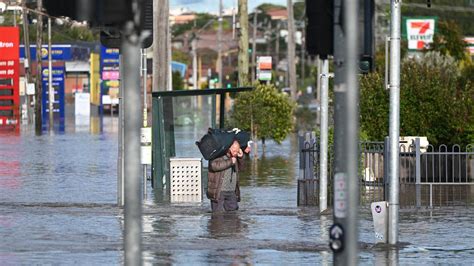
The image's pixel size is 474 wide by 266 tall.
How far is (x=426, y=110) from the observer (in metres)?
30.9

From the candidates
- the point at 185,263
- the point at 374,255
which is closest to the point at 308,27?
the point at 185,263

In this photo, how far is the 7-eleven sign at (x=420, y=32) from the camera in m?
63.7

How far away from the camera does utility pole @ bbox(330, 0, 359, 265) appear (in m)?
9.13

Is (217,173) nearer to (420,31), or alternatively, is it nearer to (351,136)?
(351,136)

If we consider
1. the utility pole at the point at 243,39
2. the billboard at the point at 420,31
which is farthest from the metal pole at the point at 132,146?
the billboard at the point at 420,31

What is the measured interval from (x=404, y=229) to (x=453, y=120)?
446 inches

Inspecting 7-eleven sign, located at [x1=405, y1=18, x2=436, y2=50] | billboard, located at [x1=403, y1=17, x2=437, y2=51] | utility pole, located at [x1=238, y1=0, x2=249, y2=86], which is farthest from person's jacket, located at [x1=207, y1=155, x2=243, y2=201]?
7-eleven sign, located at [x1=405, y1=18, x2=436, y2=50]

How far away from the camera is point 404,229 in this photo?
19.7 meters

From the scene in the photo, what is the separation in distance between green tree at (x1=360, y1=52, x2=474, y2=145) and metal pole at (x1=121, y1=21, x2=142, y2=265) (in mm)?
22325

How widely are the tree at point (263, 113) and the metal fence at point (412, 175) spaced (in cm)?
1230

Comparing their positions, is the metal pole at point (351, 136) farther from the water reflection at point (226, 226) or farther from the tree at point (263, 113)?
the tree at point (263, 113)

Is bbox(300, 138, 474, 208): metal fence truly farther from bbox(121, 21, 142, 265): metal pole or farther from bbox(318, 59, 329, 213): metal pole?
bbox(121, 21, 142, 265): metal pole

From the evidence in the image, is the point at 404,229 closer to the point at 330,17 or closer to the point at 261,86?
the point at 330,17

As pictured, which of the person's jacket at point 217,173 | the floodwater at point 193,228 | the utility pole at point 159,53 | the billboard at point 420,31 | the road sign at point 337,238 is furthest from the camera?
the billboard at point 420,31
